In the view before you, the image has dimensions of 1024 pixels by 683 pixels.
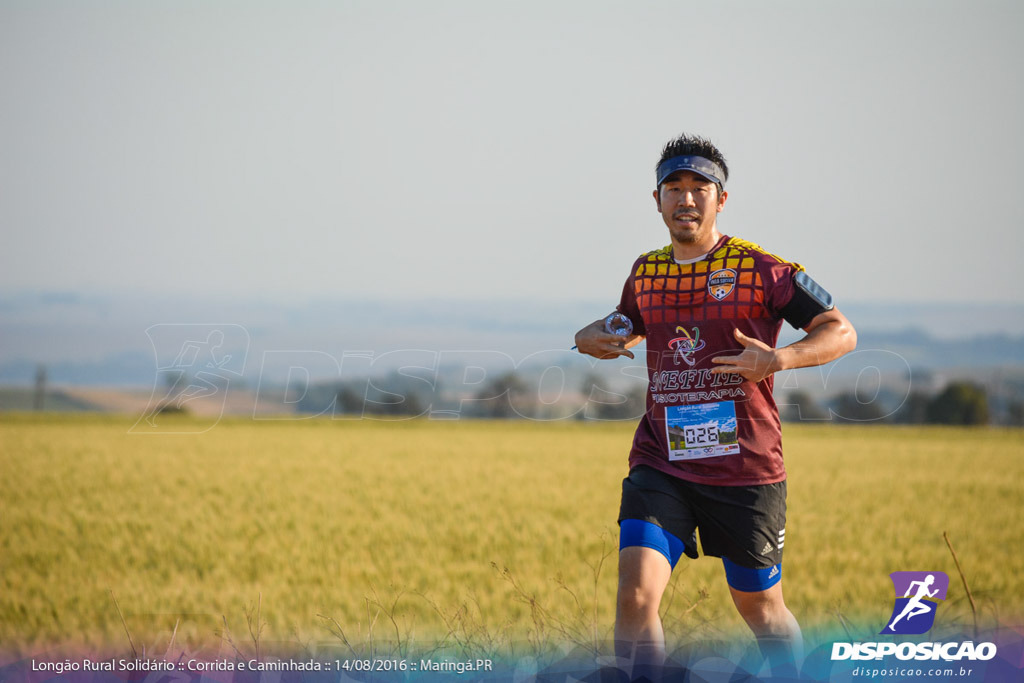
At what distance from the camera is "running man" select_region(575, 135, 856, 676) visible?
12.4 feet

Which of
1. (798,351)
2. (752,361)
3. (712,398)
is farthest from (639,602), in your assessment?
(798,351)

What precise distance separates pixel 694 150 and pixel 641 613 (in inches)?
80.0

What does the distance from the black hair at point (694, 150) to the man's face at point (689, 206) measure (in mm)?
108

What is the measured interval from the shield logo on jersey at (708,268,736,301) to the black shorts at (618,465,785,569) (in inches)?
32.8

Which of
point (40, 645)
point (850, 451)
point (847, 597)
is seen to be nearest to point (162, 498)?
point (40, 645)

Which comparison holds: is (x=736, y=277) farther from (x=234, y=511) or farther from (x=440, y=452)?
(x=440, y=452)

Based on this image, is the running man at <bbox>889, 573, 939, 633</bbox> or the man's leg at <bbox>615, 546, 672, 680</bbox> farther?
the running man at <bbox>889, 573, 939, 633</bbox>

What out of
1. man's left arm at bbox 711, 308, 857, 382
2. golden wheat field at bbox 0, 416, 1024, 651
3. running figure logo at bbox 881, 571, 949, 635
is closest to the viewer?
man's left arm at bbox 711, 308, 857, 382

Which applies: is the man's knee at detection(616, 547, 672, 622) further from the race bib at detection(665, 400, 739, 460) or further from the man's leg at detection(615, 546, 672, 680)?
the race bib at detection(665, 400, 739, 460)

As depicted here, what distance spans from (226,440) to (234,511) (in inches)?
416

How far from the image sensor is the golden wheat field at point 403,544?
566 centimetres

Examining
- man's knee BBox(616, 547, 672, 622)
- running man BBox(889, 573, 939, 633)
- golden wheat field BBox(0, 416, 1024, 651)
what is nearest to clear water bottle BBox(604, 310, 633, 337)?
man's knee BBox(616, 547, 672, 622)

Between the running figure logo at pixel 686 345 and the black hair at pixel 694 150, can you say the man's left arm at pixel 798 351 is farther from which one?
the black hair at pixel 694 150

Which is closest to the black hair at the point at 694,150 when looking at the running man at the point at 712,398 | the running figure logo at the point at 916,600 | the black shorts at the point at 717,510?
the running man at the point at 712,398
